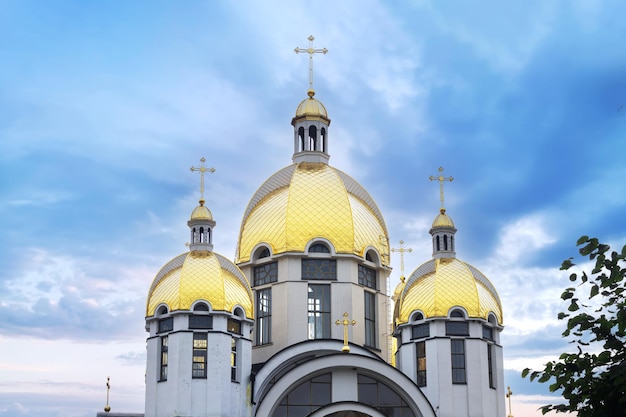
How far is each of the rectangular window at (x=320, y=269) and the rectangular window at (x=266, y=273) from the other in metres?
1.20

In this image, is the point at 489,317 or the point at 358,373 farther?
the point at 489,317

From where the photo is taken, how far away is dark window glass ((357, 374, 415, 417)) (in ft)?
106

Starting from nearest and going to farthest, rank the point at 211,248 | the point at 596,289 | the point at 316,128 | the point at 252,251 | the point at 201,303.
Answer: the point at 596,289
the point at 201,303
the point at 211,248
the point at 252,251
the point at 316,128

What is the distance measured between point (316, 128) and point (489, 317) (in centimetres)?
1055

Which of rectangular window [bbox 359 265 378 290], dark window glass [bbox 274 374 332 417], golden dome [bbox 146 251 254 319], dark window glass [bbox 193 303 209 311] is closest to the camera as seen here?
dark window glass [bbox 193 303 209 311]

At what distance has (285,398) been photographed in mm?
31859

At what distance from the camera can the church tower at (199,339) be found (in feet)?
101

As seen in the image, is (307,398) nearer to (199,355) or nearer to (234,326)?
(234,326)

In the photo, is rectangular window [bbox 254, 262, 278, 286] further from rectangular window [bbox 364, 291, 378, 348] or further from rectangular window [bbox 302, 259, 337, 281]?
rectangular window [bbox 364, 291, 378, 348]

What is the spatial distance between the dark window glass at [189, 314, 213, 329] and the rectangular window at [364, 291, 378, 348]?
23.8 feet

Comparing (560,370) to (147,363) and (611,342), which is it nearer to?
(611,342)

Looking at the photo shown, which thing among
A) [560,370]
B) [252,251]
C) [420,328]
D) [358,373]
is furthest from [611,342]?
[252,251]

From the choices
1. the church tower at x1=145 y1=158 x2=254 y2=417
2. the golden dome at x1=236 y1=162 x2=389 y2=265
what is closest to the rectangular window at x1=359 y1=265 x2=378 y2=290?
the golden dome at x1=236 y1=162 x2=389 y2=265

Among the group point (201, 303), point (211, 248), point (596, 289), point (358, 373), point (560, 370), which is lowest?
point (560, 370)
